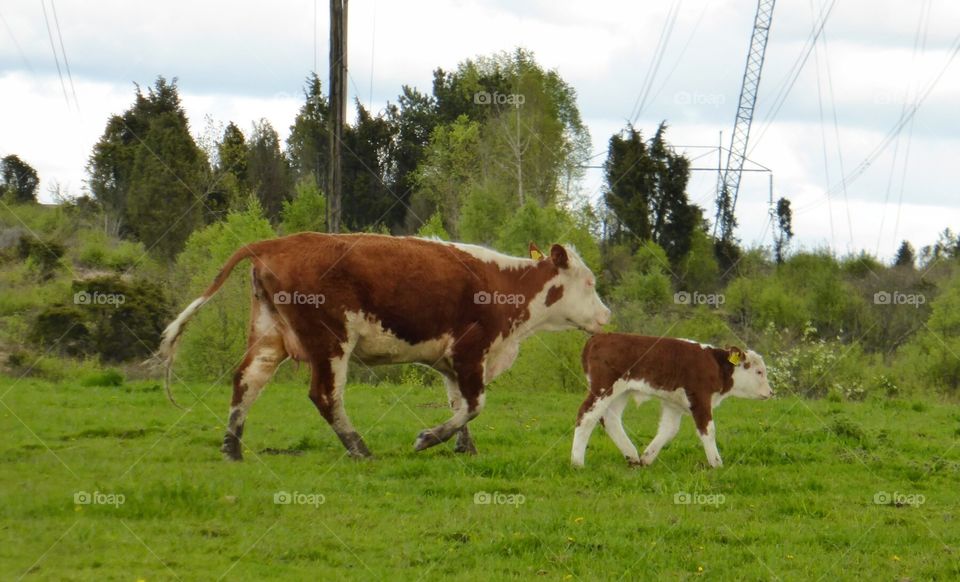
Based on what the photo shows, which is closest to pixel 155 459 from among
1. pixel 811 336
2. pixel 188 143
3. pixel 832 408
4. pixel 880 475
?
pixel 880 475

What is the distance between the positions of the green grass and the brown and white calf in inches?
15.2

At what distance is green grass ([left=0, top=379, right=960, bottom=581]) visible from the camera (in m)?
9.98

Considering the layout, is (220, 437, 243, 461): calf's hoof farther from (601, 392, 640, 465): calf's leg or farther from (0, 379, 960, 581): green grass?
(601, 392, 640, 465): calf's leg

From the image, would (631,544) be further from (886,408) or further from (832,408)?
(886,408)

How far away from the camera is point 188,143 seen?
6278cm

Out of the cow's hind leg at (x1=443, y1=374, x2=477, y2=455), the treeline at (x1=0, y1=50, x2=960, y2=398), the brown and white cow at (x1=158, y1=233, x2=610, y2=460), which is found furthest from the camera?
the treeline at (x1=0, y1=50, x2=960, y2=398)

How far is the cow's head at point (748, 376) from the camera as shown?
1551 cm

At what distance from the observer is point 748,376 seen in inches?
615

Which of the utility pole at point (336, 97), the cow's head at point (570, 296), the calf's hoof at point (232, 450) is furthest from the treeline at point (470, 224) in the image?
the calf's hoof at point (232, 450)

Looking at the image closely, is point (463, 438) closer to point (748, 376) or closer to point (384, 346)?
point (384, 346)

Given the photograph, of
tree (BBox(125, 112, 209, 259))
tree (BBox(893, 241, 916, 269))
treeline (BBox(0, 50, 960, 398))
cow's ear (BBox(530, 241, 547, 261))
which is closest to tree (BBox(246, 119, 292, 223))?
treeline (BBox(0, 50, 960, 398))

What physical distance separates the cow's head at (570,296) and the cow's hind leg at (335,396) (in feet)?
10.6

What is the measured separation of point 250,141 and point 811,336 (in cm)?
3508

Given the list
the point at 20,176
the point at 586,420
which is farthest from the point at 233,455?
the point at 20,176
